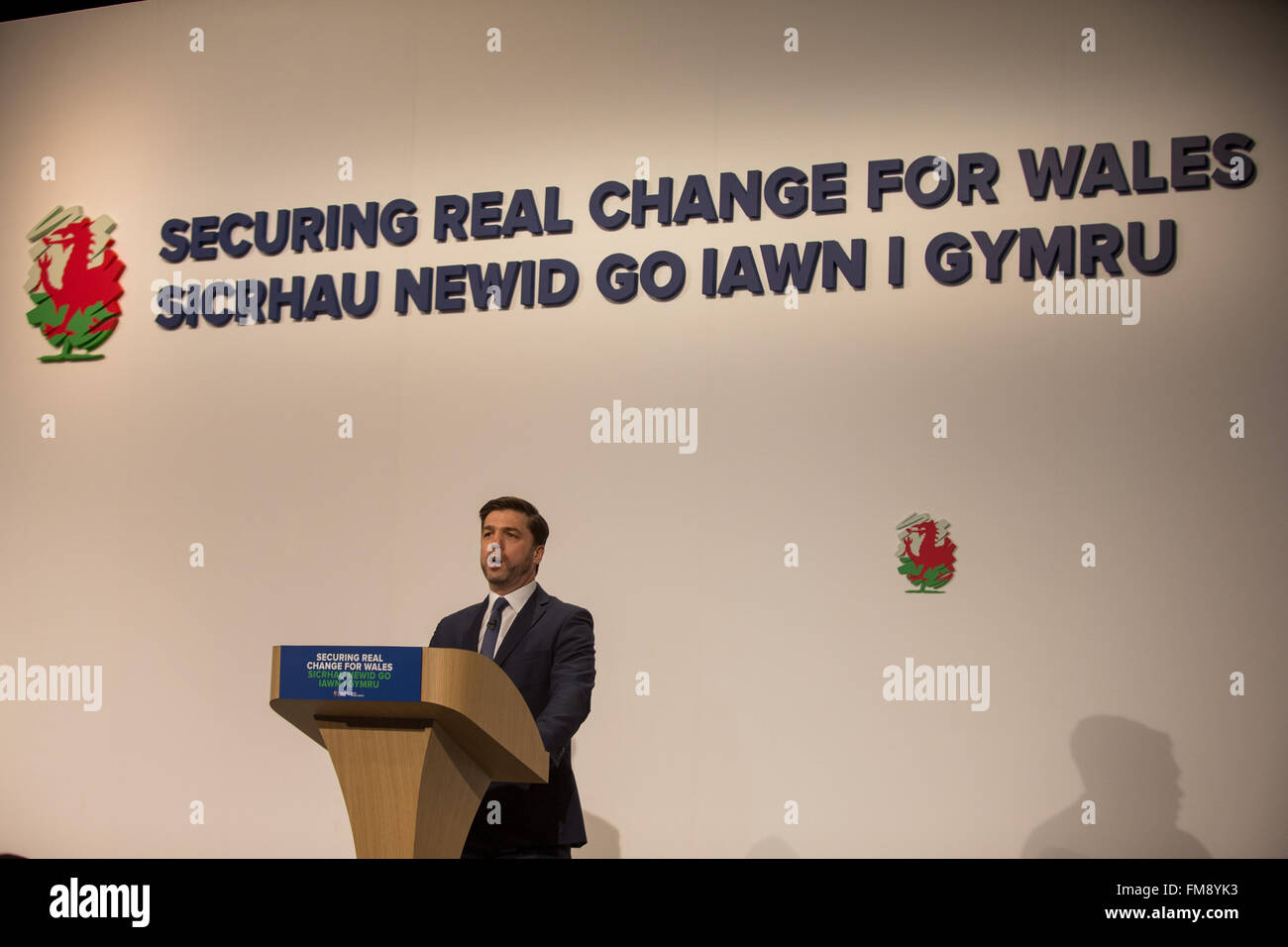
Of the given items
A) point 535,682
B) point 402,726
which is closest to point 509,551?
point 535,682

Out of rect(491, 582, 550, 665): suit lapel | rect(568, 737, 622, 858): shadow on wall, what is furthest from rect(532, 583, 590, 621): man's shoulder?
rect(568, 737, 622, 858): shadow on wall

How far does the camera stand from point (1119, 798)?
4.44m

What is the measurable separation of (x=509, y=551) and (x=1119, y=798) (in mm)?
2368

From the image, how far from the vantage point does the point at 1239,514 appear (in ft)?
14.8

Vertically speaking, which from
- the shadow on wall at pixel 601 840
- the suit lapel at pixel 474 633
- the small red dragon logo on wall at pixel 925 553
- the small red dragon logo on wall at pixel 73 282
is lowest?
the shadow on wall at pixel 601 840

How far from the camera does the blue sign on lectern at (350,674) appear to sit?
2.67m

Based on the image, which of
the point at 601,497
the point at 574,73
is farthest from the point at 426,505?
the point at 574,73

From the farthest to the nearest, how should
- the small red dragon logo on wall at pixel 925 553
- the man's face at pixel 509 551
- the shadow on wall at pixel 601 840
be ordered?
the shadow on wall at pixel 601 840 < the small red dragon logo on wall at pixel 925 553 < the man's face at pixel 509 551

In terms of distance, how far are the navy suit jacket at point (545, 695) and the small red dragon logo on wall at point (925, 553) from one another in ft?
5.37

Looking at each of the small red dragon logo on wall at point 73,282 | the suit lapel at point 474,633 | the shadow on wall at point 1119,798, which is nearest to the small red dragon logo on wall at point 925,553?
the shadow on wall at point 1119,798

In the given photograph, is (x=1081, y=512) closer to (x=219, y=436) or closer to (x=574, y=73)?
(x=574, y=73)

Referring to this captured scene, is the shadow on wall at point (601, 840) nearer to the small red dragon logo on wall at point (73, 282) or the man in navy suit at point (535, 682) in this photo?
the man in navy suit at point (535, 682)
